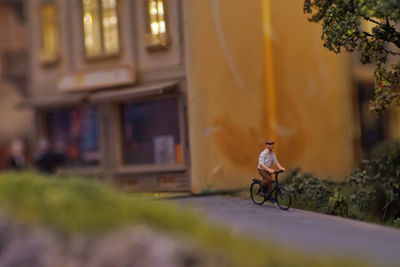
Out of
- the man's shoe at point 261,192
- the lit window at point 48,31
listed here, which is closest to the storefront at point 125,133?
the lit window at point 48,31

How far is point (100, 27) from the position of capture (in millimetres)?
21656

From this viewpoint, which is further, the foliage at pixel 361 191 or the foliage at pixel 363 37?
the foliage at pixel 361 191

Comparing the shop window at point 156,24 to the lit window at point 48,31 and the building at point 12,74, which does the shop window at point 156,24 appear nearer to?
the lit window at point 48,31

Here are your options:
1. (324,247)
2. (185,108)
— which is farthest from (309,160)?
(324,247)

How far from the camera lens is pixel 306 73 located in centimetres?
2128

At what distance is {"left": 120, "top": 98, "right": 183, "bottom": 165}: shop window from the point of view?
2000cm

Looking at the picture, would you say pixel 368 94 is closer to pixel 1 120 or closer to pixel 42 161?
pixel 42 161

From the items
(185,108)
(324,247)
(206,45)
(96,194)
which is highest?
(206,45)

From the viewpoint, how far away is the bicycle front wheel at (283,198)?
1386 centimetres

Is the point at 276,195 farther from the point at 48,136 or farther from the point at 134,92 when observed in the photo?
the point at 48,136

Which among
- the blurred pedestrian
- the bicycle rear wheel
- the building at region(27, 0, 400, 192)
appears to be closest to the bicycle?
the bicycle rear wheel

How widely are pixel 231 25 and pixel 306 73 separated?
3327mm

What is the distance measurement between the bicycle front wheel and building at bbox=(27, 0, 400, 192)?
4.71 meters

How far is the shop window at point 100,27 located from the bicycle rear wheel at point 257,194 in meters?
8.27
